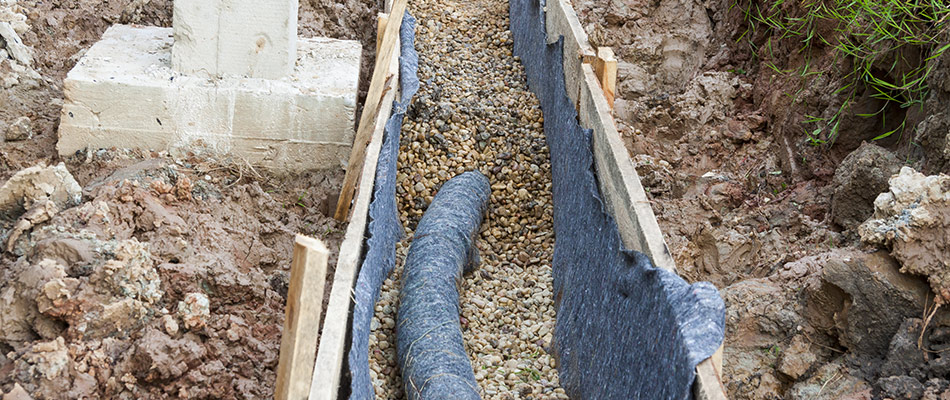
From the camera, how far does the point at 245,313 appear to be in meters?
4.08

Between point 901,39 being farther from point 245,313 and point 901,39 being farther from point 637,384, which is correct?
point 245,313

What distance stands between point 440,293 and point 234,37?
1.98 m

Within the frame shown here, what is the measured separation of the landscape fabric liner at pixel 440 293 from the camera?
13.3 feet

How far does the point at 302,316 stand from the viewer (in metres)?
2.55

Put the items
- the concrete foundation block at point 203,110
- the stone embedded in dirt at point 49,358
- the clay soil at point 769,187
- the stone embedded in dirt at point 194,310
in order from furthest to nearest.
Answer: the concrete foundation block at point 203,110 < the clay soil at point 769,187 < the stone embedded in dirt at point 194,310 < the stone embedded in dirt at point 49,358

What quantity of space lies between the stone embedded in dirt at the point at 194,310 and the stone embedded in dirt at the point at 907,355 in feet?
10.2

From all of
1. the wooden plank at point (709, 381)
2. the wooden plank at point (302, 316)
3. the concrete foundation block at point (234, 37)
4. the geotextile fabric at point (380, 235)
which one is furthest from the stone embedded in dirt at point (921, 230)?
the concrete foundation block at point (234, 37)

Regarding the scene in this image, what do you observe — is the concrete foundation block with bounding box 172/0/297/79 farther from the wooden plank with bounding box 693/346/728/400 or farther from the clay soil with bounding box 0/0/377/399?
the wooden plank with bounding box 693/346/728/400

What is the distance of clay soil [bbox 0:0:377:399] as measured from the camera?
3.46 m

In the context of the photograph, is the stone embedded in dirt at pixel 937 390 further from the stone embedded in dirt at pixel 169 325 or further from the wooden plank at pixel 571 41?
the stone embedded in dirt at pixel 169 325

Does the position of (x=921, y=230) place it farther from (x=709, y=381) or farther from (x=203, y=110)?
(x=203, y=110)

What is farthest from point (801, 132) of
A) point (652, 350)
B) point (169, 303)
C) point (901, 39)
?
point (169, 303)

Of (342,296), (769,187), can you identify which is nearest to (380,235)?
(342,296)

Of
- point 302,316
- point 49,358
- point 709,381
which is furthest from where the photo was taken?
point 49,358
